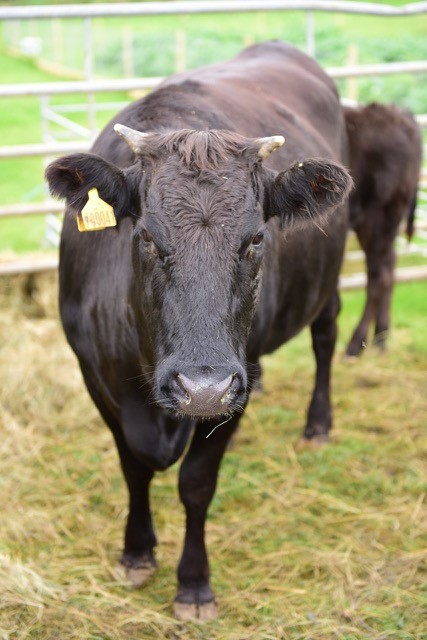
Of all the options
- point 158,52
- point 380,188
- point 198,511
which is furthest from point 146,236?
point 158,52

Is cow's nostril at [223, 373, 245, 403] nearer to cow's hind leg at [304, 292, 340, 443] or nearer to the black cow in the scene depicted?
the black cow

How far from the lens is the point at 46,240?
292 inches

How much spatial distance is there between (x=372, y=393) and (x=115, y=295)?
2.64m

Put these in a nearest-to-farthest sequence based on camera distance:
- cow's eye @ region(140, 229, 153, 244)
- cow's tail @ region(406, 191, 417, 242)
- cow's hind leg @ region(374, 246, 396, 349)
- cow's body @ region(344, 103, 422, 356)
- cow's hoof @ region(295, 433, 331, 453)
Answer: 1. cow's eye @ region(140, 229, 153, 244)
2. cow's hoof @ region(295, 433, 331, 453)
3. cow's body @ region(344, 103, 422, 356)
4. cow's hind leg @ region(374, 246, 396, 349)
5. cow's tail @ region(406, 191, 417, 242)

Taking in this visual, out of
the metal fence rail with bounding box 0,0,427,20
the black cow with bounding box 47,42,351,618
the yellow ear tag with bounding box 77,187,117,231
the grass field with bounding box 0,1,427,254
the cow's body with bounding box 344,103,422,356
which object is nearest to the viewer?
the black cow with bounding box 47,42,351,618

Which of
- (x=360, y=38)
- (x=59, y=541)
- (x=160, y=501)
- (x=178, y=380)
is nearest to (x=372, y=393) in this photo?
(x=160, y=501)

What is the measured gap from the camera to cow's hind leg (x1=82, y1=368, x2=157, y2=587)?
137 inches

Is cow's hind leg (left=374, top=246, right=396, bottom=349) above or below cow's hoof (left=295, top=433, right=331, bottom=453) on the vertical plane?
below

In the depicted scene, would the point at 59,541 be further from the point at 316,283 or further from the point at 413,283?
the point at 413,283

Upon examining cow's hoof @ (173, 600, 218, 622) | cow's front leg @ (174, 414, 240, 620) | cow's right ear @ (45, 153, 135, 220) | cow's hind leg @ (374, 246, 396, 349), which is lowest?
cow's hind leg @ (374, 246, 396, 349)

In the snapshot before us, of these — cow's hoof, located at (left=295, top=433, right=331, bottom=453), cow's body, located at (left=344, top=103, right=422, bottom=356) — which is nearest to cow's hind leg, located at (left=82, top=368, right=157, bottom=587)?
cow's hoof, located at (left=295, top=433, right=331, bottom=453)

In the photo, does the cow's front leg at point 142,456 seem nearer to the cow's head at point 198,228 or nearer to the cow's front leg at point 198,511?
the cow's front leg at point 198,511

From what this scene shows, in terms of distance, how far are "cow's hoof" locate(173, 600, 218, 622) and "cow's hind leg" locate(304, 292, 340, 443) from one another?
163 centimetres

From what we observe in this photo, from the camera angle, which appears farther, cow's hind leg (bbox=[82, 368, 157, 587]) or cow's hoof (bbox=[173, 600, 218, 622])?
cow's hind leg (bbox=[82, 368, 157, 587])
